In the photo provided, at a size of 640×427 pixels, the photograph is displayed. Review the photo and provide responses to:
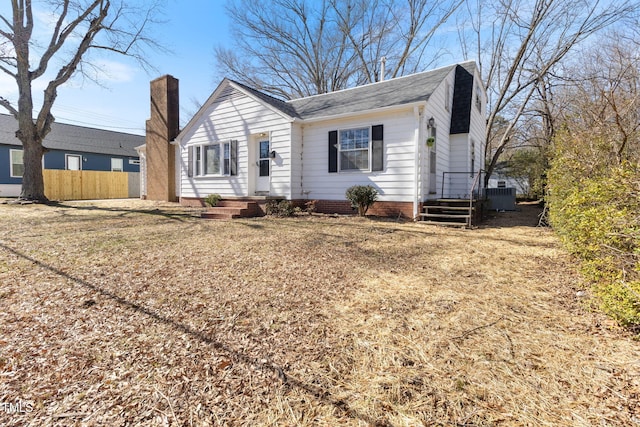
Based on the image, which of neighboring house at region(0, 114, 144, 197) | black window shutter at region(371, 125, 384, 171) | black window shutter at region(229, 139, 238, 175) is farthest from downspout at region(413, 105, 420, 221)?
neighboring house at region(0, 114, 144, 197)

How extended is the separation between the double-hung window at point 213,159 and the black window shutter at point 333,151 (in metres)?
3.59

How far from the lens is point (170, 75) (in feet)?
44.1

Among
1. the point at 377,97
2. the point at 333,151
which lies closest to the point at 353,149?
the point at 333,151

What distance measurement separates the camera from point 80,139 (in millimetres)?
23188

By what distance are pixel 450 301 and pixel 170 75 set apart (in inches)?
587

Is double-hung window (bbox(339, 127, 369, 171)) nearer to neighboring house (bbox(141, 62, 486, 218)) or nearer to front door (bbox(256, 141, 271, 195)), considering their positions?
neighboring house (bbox(141, 62, 486, 218))

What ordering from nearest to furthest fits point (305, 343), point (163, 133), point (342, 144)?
1. point (305, 343)
2. point (342, 144)
3. point (163, 133)

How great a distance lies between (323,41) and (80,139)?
64.8ft

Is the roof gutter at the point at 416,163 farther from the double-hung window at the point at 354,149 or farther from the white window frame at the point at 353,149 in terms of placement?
the double-hung window at the point at 354,149

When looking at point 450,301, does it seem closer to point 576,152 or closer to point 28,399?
point 28,399

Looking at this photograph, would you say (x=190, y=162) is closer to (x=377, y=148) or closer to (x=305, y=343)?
(x=377, y=148)

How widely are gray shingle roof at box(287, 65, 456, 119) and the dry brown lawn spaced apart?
5.65m

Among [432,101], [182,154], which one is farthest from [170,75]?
[432,101]

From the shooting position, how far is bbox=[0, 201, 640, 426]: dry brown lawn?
1.60 meters
